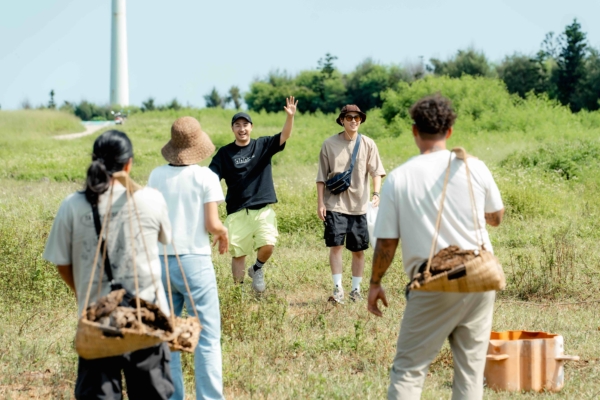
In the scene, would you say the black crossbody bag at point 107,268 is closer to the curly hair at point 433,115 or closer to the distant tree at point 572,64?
the curly hair at point 433,115

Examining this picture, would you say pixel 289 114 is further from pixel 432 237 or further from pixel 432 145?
pixel 432 237

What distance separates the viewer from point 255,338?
6.21 meters

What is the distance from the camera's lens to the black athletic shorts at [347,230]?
7.65 m

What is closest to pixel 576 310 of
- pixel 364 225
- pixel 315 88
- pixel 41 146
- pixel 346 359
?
pixel 364 225

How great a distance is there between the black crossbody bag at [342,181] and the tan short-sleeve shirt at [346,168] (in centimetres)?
4

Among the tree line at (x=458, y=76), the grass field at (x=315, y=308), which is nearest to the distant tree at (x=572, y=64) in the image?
the tree line at (x=458, y=76)

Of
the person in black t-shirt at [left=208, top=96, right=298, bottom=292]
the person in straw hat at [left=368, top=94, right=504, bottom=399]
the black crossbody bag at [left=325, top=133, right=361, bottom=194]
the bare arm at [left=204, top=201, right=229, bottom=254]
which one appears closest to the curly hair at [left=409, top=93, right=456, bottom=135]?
the person in straw hat at [left=368, top=94, right=504, bottom=399]

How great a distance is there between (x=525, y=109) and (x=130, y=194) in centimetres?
2897

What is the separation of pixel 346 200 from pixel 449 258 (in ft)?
13.2

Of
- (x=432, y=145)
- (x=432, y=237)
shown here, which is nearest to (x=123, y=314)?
(x=432, y=237)

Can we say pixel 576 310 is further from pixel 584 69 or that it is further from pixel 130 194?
pixel 584 69

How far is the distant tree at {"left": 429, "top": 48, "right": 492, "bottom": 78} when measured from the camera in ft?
167

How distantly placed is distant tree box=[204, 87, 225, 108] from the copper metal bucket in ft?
228

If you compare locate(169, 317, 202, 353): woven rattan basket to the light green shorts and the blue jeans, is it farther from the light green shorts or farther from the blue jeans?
the light green shorts
